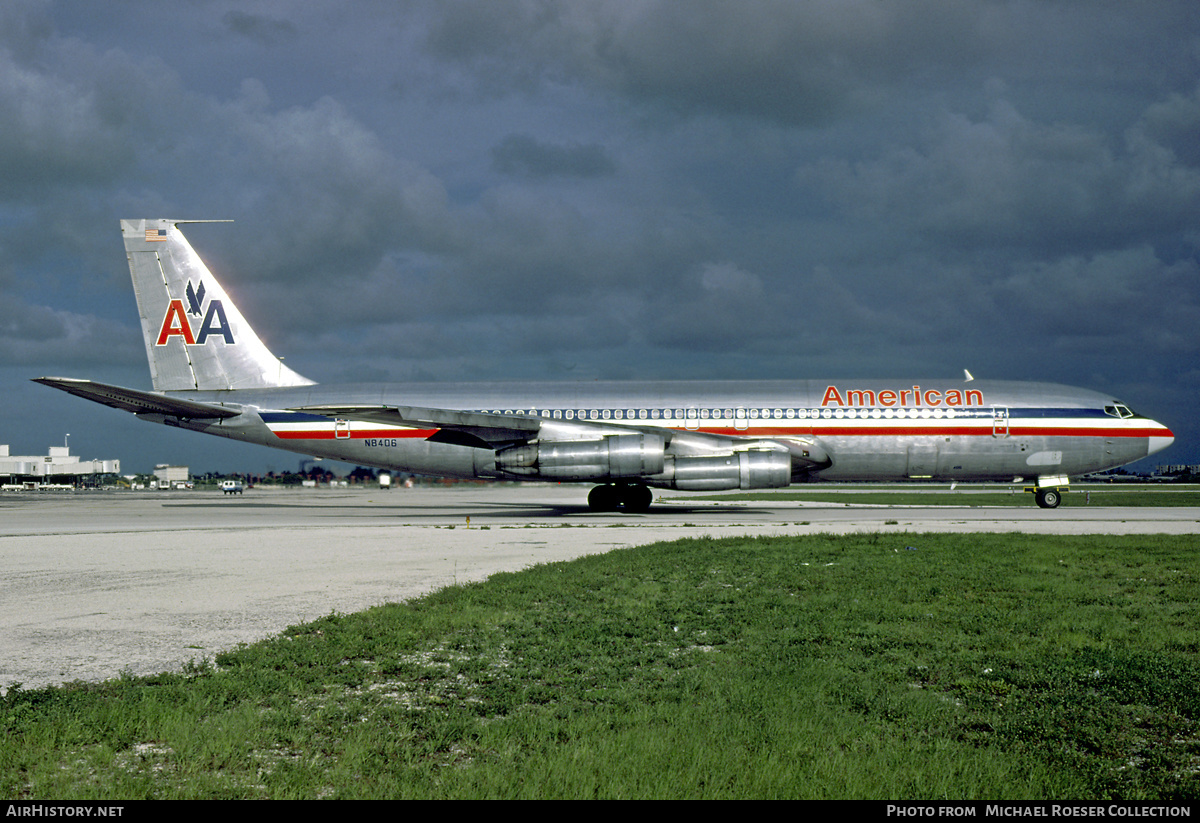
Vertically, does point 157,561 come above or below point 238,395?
below

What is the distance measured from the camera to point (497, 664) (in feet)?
21.9

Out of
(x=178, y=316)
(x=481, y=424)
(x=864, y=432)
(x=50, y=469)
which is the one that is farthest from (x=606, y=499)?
(x=50, y=469)

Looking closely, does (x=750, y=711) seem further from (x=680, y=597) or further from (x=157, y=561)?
(x=157, y=561)

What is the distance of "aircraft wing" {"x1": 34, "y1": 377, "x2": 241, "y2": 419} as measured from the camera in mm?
23891

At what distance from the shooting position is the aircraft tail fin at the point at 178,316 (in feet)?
98.8

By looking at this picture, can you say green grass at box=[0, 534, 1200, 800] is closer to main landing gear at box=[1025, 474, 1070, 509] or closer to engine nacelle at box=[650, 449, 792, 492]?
engine nacelle at box=[650, 449, 792, 492]

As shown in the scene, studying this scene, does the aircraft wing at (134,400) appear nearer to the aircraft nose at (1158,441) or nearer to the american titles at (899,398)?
the american titles at (899,398)

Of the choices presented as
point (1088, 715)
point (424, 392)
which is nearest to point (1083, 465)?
point (424, 392)

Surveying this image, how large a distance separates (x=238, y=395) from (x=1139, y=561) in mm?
27560

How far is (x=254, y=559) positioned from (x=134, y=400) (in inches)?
602

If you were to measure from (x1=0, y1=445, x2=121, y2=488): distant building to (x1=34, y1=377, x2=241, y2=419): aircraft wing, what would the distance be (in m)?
95.2

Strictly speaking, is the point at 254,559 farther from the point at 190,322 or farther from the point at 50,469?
the point at 50,469

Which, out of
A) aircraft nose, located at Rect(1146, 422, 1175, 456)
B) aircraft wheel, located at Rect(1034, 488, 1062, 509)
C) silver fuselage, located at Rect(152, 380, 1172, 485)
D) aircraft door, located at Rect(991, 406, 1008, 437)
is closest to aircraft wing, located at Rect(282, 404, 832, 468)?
silver fuselage, located at Rect(152, 380, 1172, 485)
